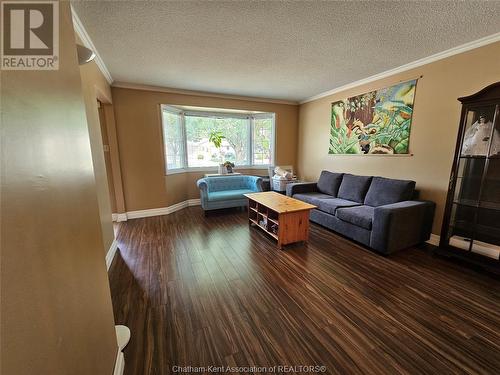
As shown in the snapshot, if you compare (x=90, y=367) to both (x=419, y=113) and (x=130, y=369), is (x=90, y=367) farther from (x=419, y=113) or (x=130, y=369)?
→ (x=419, y=113)

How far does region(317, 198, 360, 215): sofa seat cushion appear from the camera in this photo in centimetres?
317

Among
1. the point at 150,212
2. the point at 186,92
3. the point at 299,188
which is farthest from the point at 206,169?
the point at 299,188

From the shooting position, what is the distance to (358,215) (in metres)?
2.77

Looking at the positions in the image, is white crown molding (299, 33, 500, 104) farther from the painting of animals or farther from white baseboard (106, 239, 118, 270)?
white baseboard (106, 239, 118, 270)

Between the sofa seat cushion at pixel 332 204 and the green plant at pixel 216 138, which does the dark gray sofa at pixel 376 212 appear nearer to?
the sofa seat cushion at pixel 332 204

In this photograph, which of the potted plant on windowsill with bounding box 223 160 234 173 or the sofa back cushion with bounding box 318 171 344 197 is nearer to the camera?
the sofa back cushion with bounding box 318 171 344 197

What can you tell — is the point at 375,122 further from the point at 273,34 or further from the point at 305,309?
the point at 305,309

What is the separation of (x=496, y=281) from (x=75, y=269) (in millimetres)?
3407

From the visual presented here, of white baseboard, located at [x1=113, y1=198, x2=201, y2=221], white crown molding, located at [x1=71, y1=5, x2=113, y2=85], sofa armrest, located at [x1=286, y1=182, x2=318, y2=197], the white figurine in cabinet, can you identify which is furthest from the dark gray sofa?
white crown molding, located at [x1=71, y1=5, x2=113, y2=85]

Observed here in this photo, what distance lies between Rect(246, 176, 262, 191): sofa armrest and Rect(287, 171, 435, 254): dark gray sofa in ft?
2.88

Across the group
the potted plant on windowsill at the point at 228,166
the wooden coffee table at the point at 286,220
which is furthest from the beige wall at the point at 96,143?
the potted plant on windowsill at the point at 228,166

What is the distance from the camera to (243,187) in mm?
4656

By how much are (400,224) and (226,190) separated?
3.04 meters

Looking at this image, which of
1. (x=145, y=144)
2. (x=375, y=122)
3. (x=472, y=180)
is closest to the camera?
(x=472, y=180)
